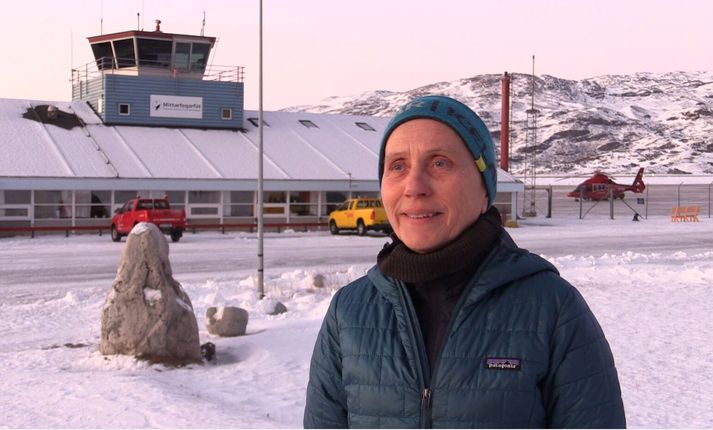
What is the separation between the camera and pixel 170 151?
42.0 m

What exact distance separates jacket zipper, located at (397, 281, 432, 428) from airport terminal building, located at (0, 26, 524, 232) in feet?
117

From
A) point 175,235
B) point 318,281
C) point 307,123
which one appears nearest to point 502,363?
point 318,281

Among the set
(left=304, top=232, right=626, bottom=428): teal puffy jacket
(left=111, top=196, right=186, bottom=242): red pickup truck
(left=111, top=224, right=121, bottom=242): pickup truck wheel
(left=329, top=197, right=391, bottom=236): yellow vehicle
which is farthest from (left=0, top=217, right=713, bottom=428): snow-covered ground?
(left=329, top=197, right=391, bottom=236): yellow vehicle

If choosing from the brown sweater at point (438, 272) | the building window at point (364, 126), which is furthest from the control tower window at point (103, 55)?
the brown sweater at point (438, 272)

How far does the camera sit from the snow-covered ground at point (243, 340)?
→ 9164 mm

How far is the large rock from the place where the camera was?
1190cm

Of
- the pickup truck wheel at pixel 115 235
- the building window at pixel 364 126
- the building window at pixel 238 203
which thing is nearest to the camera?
the pickup truck wheel at pixel 115 235

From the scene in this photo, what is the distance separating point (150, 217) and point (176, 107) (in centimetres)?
1433

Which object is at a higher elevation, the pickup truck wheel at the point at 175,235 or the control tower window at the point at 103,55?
the control tower window at the point at 103,55

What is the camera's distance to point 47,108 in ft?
144

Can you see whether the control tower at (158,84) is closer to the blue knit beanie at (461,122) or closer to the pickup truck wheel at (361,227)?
the pickup truck wheel at (361,227)

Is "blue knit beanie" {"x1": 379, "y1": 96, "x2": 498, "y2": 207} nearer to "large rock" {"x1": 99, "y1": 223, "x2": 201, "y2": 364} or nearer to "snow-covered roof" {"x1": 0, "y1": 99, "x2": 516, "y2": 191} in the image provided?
"large rock" {"x1": 99, "y1": 223, "x2": 201, "y2": 364}

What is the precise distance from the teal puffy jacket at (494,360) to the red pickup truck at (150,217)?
30.7 meters

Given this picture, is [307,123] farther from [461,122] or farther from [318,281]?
[461,122]
